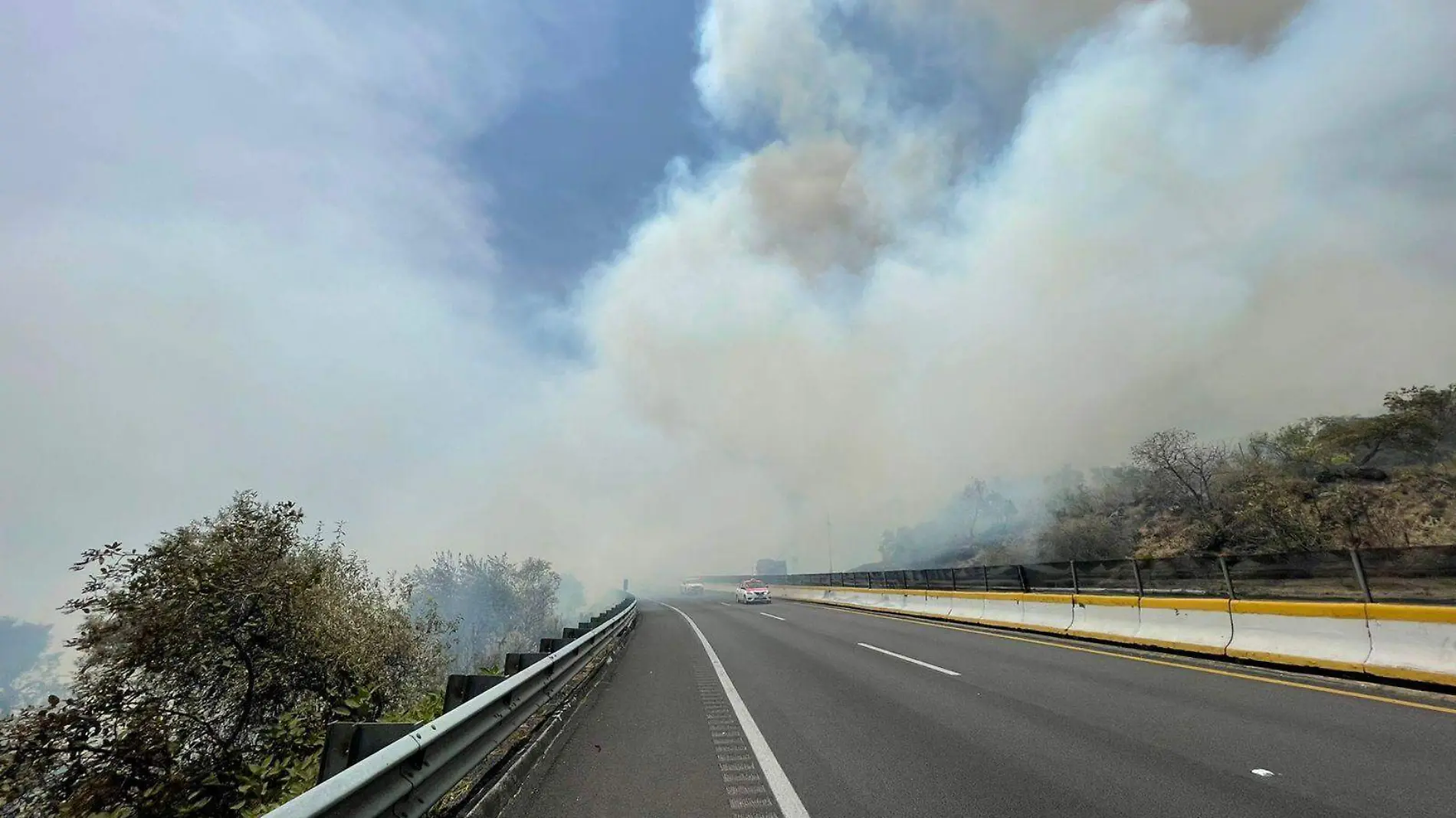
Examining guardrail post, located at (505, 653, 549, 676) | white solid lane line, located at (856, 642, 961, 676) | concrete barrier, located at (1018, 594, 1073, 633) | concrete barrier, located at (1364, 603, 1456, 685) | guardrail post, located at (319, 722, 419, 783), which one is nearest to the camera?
guardrail post, located at (319, 722, 419, 783)

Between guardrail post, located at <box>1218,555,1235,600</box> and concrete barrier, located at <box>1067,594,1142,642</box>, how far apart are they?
5.93ft

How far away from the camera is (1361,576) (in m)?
9.74

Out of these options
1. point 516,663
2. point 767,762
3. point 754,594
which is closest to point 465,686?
point 516,663

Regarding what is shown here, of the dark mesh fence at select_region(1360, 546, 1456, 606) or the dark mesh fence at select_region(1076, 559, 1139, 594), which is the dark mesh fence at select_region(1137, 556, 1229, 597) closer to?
the dark mesh fence at select_region(1076, 559, 1139, 594)

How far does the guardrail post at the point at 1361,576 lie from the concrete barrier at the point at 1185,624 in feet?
5.69

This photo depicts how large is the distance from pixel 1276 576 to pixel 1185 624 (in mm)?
2233

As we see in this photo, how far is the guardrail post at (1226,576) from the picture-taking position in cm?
1273

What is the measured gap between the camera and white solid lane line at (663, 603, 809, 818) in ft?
15.4

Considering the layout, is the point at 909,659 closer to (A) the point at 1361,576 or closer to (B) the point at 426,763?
(A) the point at 1361,576

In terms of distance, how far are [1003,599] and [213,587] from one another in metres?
19.2

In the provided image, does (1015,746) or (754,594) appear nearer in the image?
(1015,746)

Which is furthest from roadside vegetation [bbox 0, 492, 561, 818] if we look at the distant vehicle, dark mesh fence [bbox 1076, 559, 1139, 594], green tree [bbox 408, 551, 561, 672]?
green tree [bbox 408, 551, 561, 672]

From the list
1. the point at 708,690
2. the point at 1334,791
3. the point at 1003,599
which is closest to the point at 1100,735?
the point at 1334,791

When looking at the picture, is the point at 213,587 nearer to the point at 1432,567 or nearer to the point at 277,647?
the point at 277,647
